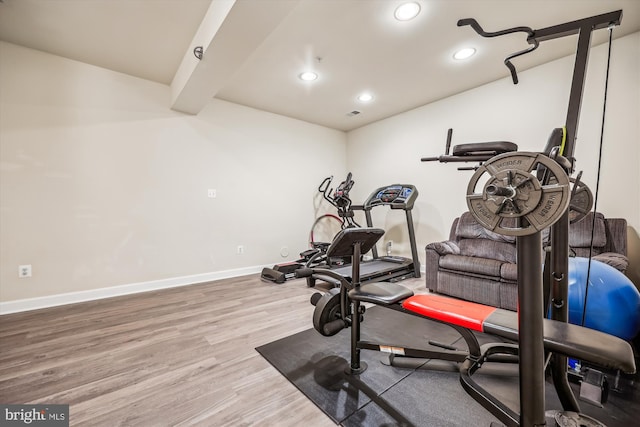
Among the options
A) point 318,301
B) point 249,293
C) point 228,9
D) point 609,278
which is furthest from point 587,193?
point 249,293

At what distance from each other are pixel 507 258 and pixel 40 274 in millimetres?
5202

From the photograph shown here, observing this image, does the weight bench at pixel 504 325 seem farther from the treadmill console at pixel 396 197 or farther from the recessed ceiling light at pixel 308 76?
the recessed ceiling light at pixel 308 76

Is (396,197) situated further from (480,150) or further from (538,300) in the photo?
(538,300)

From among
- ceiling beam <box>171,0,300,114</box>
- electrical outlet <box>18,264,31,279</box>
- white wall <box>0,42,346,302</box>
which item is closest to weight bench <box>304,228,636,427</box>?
ceiling beam <box>171,0,300,114</box>

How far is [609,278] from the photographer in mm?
1637

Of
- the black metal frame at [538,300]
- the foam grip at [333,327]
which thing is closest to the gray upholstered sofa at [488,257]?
the black metal frame at [538,300]

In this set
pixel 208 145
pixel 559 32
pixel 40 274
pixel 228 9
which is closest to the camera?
pixel 559 32

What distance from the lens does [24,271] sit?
2736 mm

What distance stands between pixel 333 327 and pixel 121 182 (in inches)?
126

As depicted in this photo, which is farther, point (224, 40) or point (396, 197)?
point (396, 197)

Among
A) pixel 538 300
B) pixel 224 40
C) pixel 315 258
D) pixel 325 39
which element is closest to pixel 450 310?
pixel 538 300

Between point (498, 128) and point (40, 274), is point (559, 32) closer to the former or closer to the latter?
point (498, 128)

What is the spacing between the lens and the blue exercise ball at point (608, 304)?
157 centimetres

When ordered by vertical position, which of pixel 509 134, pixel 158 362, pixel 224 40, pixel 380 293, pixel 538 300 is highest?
pixel 224 40
